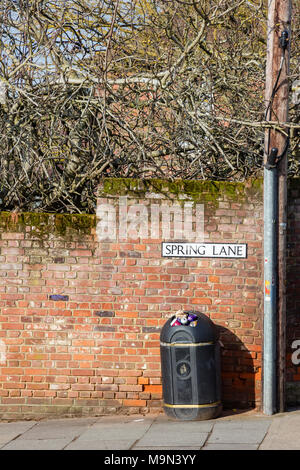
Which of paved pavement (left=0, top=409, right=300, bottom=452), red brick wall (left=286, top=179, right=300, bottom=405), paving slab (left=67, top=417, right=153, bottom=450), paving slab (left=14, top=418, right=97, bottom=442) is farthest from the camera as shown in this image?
red brick wall (left=286, top=179, right=300, bottom=405)

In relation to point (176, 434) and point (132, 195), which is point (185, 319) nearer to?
point (176, 434)

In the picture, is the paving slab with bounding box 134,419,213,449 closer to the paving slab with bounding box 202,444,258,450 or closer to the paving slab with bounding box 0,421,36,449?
the paving slab with bounding box 202,444,258,450

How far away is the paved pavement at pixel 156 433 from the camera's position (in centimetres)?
625

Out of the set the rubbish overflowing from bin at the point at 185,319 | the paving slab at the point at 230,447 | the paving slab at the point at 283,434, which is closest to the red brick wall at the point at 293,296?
the paving slab at the point at 283,434

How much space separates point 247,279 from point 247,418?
5.18 feet

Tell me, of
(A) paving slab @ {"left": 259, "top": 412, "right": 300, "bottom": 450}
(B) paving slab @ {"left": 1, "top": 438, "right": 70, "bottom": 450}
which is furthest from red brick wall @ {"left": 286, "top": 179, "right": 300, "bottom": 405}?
(B) paving slab @ {"left": 1, "top": 438, "right": 70, "bottom": 450}

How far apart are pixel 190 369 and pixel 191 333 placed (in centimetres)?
40

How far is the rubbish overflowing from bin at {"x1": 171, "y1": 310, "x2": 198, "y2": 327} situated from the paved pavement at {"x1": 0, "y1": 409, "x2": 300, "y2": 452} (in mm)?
1081

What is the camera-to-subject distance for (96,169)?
8523mm

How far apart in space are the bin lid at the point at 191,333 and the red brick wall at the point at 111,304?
429mm

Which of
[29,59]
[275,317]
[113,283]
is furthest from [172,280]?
[29,59]

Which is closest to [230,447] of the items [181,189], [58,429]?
[58,429]

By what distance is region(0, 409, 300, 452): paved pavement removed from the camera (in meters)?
6.25

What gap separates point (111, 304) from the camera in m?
7.71
